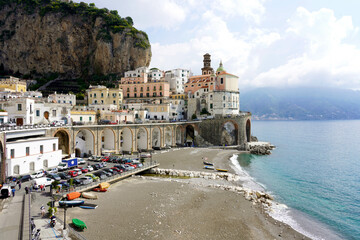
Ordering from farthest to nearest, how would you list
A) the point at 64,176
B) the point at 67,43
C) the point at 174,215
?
the point at 67,43, the point at 64,176, the point at 174,215

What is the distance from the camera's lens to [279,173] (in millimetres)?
45094

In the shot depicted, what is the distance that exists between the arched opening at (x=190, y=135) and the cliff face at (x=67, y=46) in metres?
38.0

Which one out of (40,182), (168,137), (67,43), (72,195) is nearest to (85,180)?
(72,195)

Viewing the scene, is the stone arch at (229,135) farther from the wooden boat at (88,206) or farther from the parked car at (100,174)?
the wooden boat at (88,206)

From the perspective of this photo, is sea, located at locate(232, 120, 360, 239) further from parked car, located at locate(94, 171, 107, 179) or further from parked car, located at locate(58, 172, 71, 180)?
parked car, located at locate(58, 172, 71, 180)

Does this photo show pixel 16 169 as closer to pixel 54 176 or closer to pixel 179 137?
pixel 54 176

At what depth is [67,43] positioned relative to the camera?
307 feet

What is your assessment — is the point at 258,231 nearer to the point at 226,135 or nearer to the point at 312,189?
the point at 312,189

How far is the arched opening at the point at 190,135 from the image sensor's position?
70625mm

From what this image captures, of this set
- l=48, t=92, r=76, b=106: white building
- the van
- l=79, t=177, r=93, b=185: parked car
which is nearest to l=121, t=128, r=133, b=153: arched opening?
l=48, t=92, r=76, b=106: white building

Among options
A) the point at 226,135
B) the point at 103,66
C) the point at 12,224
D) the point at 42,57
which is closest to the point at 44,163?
the point at 12,224

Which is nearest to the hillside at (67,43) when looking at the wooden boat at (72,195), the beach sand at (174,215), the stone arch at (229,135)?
the stone arch at (229,135)

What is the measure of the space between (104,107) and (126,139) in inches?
620

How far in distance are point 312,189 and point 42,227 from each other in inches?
1443
